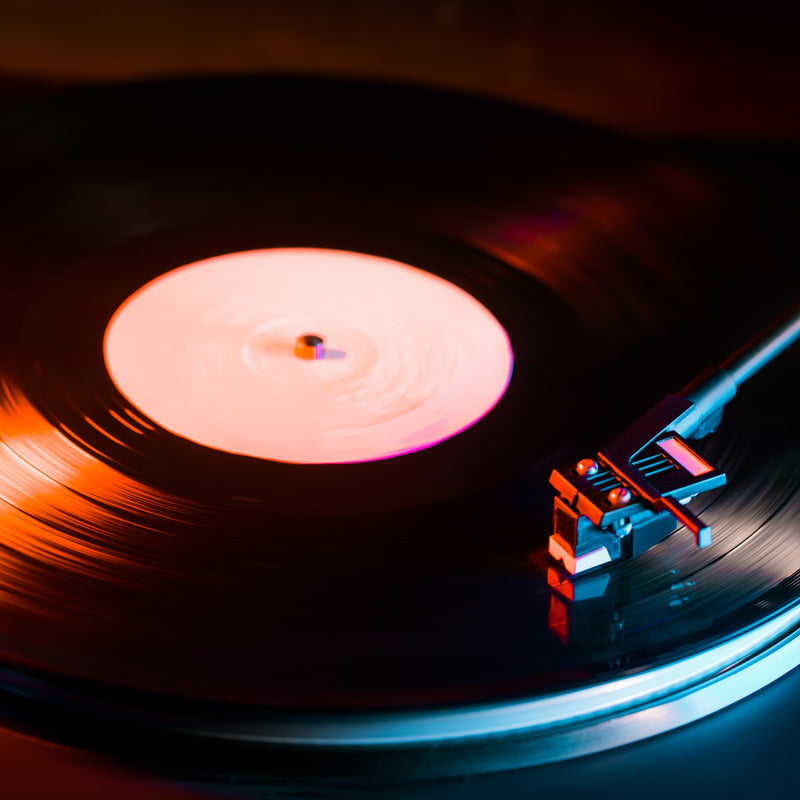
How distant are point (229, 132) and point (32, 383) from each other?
2.21 ft

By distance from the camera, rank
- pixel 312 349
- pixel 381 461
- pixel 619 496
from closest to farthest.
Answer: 1. pixel 619 496
2. pixel 381 461
3. pixel 312 349

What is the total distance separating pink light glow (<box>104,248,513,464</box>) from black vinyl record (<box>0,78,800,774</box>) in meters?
0.03

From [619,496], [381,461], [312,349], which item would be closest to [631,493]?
[619,496]

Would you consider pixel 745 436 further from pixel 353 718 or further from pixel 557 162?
pixel 557 162

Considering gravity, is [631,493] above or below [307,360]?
below

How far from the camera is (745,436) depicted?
3.48ft

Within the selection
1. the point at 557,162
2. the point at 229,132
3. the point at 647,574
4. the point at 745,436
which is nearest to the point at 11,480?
the point at 647,574

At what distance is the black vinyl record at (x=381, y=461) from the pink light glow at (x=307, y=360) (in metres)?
0.03

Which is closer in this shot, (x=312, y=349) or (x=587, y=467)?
(x=587, y=467)

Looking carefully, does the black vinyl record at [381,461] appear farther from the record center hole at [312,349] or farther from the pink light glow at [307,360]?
the record center hole at [312,349]

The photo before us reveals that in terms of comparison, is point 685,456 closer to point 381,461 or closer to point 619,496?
point 619,496

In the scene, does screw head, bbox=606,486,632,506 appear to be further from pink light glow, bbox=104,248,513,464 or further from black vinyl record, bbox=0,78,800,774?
pink light glow, bbox=104,248,513,464

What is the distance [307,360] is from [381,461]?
0.23 metres

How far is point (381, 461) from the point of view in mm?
1028
